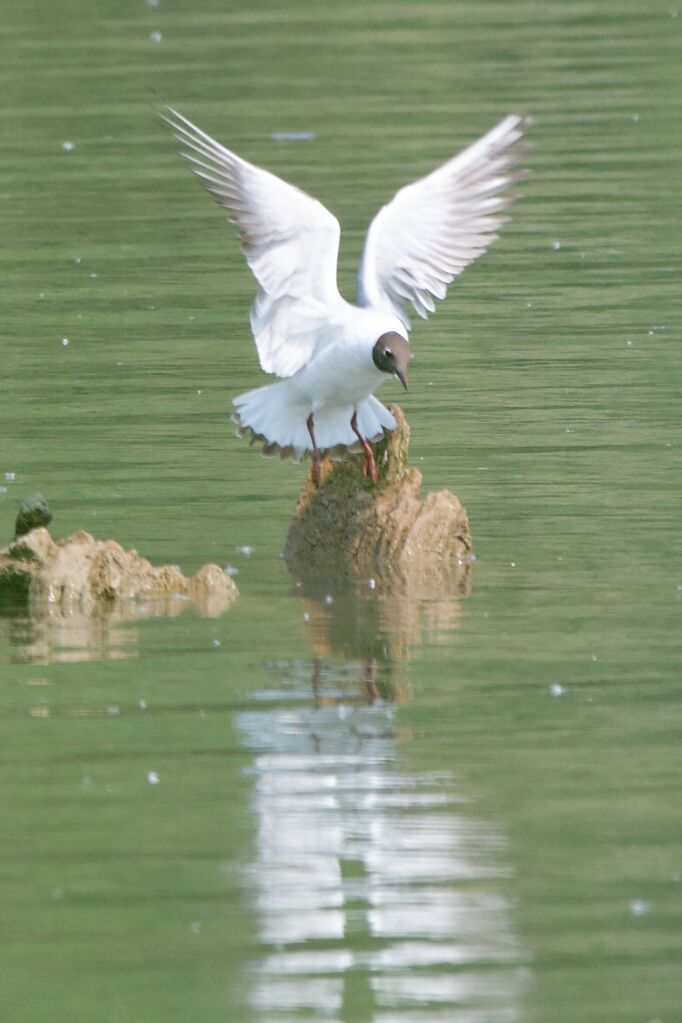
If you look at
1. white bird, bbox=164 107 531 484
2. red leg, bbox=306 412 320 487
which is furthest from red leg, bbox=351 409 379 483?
red leg, bbox=306 412 320 487

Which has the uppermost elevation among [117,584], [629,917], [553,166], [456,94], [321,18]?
[321,18]

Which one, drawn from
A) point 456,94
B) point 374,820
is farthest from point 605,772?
point 456,94

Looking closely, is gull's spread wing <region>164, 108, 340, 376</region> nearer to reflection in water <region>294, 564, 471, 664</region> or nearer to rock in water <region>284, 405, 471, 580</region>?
rock in water <region>284, 405, 471, 580</region>

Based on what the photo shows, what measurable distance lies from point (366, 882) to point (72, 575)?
3.14 metres

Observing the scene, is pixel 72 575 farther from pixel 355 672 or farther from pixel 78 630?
pixel 355 672

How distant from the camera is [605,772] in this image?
7129 mm

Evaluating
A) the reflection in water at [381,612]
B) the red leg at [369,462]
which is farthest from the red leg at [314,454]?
the reflection in water at [381,612]

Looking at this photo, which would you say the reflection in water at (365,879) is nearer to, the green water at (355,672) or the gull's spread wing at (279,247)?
the green water at (355,672)

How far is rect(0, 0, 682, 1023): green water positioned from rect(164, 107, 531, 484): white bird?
572 mm

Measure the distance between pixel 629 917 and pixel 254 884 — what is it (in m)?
1.03

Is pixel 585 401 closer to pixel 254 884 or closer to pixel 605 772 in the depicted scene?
pixel 605 772

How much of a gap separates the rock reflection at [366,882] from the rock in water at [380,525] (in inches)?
71.2

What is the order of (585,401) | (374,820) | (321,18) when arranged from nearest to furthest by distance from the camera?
(374,820)
(585,401)
(321,18)

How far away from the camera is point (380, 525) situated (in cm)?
971
